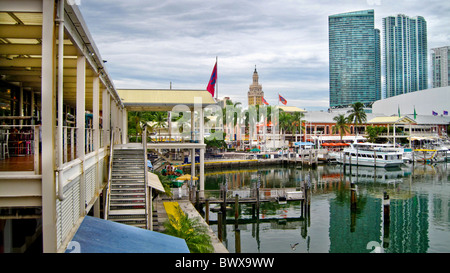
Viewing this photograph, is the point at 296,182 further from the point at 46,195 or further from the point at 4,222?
the point at 46,195

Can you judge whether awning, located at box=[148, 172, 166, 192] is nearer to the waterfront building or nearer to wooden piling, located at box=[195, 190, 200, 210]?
the waterfront building

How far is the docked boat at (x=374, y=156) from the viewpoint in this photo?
6694 cm

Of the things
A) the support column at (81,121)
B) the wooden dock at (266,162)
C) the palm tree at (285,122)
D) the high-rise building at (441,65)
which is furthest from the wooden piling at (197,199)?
the high-rise building at (441,65)

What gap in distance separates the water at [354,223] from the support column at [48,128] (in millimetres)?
17720

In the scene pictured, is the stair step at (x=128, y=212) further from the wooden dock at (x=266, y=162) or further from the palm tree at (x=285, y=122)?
the palm tree at (x=285, y=122)

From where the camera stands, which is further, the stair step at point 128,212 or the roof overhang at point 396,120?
the roof overhang at point 396,120

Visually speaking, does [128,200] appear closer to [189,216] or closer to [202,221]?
[202,221]

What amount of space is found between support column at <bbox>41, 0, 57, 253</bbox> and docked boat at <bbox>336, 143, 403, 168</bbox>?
209ft

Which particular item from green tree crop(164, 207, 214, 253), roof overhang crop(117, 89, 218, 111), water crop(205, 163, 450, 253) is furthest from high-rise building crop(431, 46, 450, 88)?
green tree crop(164, 207, 214, 253)

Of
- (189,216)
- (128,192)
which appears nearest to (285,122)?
(189,216)

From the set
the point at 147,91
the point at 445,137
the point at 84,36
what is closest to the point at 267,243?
the point at 147,91

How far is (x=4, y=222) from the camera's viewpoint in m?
10.8

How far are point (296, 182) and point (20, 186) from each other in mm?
48581

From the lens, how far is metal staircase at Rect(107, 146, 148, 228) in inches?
512
